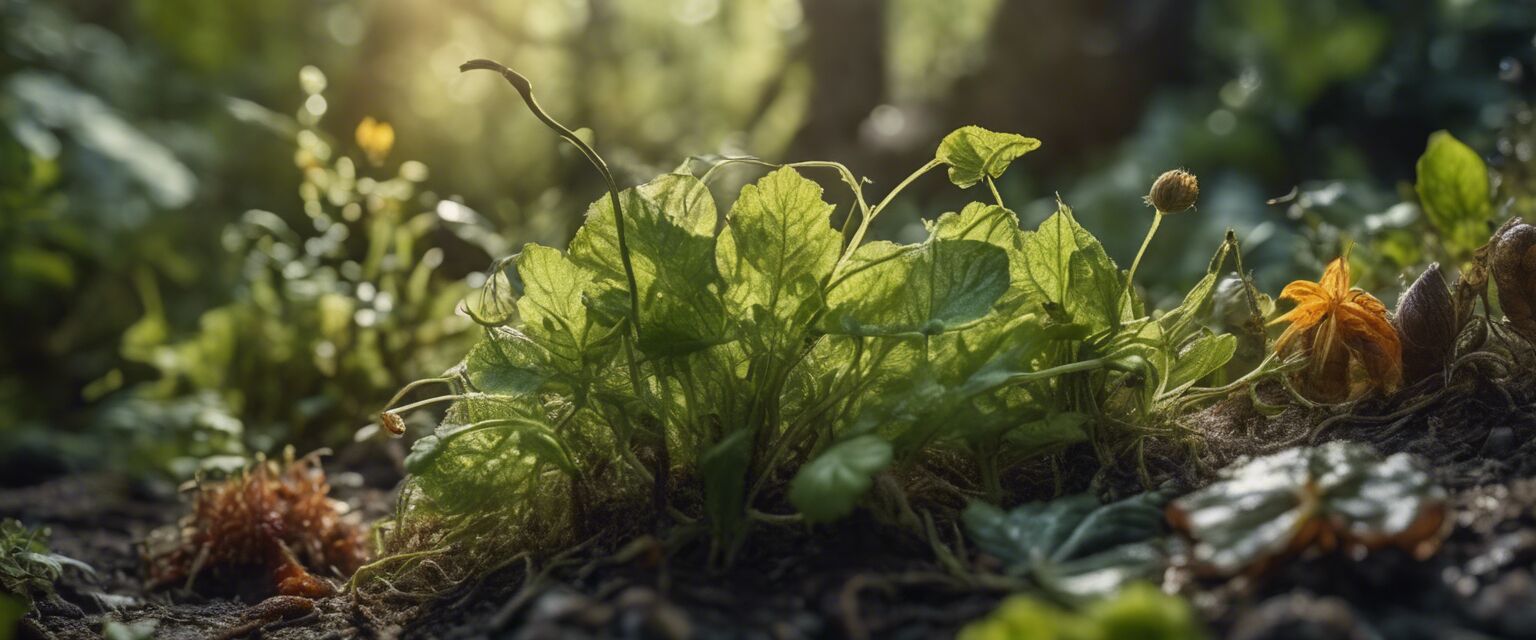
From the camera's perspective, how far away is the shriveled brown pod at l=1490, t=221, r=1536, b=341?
5.27 feet

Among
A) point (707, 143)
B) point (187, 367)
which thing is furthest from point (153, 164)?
point (707, 143)

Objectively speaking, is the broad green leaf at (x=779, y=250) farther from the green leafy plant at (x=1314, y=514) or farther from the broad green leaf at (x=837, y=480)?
the green leafy plant at (x=1314, y=514)

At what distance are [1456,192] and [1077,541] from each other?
4.60 ft

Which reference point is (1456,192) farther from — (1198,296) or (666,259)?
(666,259)

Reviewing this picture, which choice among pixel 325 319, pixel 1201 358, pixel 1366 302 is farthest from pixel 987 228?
pixel 325 319

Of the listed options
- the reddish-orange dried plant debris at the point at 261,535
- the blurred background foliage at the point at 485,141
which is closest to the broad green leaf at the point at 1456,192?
the blurred background foliage at the point at 485,141

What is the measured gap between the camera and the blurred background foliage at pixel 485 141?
9.41 ft

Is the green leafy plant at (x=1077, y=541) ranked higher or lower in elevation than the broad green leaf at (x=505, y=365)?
lower

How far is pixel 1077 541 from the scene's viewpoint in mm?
1258

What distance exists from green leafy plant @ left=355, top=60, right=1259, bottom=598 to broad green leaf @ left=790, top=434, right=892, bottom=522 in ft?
0.49

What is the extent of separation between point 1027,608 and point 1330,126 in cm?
416

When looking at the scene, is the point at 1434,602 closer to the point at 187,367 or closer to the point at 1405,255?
the point at 1405,255

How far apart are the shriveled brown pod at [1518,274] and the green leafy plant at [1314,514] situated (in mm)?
555

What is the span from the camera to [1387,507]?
113 cm
